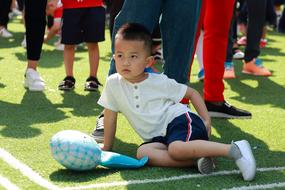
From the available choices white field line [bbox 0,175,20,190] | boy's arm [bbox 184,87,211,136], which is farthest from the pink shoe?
white field line [bbox 0,175,20,190]

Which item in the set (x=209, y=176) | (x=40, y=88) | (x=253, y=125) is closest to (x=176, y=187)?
(x=209, y=176)

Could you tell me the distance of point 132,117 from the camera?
3.67m

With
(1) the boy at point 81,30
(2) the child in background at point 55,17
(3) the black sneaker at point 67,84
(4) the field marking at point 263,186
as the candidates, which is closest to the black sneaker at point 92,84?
(1) the boy at point 81,30

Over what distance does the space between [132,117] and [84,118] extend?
1041mm

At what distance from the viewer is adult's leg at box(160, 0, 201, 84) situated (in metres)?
3.93

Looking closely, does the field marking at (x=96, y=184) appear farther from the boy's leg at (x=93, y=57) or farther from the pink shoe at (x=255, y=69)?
the pink shoe at (x=255, y=69)

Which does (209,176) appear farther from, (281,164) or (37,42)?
(37,42)

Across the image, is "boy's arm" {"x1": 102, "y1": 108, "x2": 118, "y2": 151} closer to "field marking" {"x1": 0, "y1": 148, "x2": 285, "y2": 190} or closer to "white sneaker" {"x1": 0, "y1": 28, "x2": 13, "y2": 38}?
"field marking" {"x1": 0, "y1": 148, "x2": 285, "y2": 190}

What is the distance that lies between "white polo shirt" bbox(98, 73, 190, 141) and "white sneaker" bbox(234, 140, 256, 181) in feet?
1.48

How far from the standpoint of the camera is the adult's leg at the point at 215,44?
4715 millimetres

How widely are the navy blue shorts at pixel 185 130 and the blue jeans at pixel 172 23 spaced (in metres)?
0.51

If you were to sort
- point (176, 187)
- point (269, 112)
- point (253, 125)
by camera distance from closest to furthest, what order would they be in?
1. point (176, 187)
2. point (253, 125)
3. point (269, 112)

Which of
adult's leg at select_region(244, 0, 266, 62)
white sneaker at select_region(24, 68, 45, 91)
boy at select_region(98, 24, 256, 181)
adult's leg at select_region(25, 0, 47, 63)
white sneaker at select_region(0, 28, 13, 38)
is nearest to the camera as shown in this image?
boy at select_region(98, 24, 256, 181)

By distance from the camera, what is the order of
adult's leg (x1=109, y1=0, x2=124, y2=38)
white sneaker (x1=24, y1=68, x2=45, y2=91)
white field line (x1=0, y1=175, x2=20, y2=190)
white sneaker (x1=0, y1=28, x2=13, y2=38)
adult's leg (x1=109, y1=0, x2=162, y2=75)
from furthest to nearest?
white sneaker (x1=0, y1=28, x2=13, y2=38)
white sneaker (x1=24, y1=68, x2=45, y2=91)
adult's leg (x1=109, y1=0, x2=124, y2=38)
adult's leg (x1=109, y1=0, x2=162, y2=75)
white field line (x1=0, y1=175, x2=20, y2=190)
